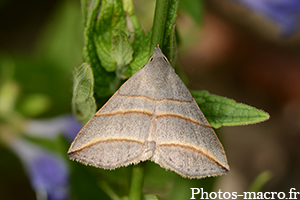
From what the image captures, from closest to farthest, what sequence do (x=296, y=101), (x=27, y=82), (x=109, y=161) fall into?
(x=109, y=161) → (x=27, y=82) → (x=296, y=101)

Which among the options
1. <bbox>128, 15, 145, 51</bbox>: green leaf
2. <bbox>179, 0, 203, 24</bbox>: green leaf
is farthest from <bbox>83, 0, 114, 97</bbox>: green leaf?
<bbox>179, 0, 203, 24</bbox>: green leaf

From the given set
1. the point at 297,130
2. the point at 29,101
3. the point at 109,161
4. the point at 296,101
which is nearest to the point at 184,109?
the point at 109,161

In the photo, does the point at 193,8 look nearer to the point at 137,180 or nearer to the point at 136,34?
the point at 136,34

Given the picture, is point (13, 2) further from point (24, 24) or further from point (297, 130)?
point (297, 130)

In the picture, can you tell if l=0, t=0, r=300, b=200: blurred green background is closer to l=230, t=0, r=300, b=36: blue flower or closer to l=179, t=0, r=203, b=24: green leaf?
l=179, t=0, r=203, b=24: green leaf

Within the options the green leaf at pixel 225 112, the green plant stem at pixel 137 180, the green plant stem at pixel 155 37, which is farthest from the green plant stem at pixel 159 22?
the green plant stem at pixel 137 180

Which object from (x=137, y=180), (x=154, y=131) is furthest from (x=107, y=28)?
(x=137, y=180)
